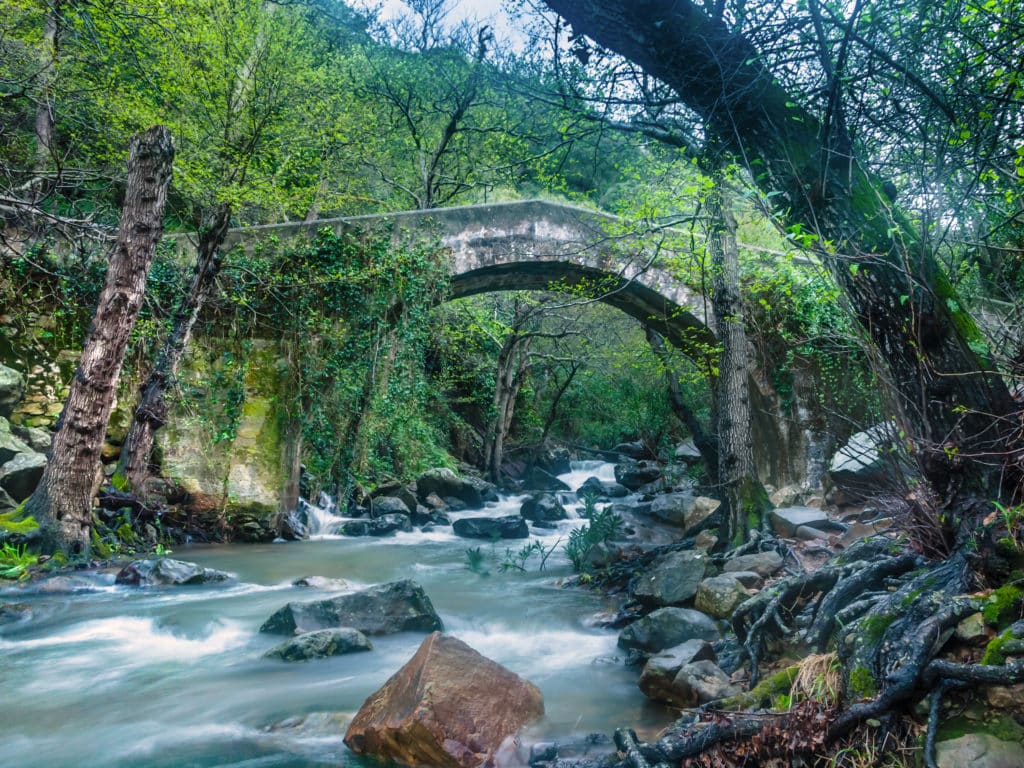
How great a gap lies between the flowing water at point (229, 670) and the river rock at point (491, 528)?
2678 mm

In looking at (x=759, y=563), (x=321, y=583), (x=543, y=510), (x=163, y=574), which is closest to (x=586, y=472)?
(x=543, y=510)

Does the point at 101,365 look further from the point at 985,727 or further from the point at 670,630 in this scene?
the point at 985,727

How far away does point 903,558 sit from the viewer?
2.96m

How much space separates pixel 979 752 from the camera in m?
1.87

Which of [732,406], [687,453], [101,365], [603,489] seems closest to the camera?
[101,365]

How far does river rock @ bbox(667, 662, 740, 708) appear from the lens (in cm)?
321

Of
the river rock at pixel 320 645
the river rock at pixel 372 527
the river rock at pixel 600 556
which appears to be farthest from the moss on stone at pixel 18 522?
the river rock at pixel 600 556

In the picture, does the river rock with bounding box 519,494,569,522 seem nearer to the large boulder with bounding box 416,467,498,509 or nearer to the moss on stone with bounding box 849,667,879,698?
the large boulder with bounding box 416,467,498,509

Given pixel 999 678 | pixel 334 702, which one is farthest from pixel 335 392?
pixel 999 678

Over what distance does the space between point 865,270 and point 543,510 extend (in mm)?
8622

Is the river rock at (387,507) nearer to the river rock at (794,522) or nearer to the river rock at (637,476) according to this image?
the river rock at (637,476)

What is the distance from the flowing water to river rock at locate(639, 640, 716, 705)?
8 centimetres

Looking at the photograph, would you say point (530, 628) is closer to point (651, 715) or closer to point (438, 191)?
point (651, 715)

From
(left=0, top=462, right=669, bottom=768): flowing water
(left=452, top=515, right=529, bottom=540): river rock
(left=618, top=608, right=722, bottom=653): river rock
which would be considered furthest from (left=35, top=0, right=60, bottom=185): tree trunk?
(left=618, top=608, right=722, bottom=653): river rock
